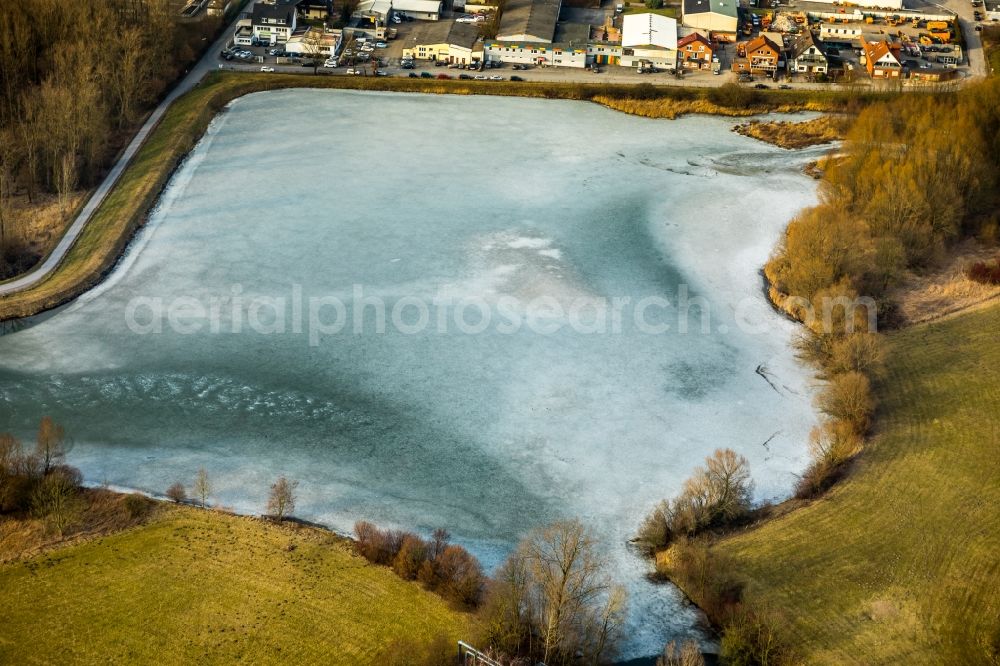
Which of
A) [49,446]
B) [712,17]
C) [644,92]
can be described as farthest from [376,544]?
[712,17]

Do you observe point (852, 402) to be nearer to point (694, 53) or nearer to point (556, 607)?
point (556, 607)

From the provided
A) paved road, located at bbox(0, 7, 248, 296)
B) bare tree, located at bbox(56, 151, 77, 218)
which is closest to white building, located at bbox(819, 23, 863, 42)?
paved road, located at bbox(0, 7, 248, 296)

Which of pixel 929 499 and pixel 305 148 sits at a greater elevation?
pixel 305 148

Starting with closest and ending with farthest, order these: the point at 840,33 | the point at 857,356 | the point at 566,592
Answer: the point at 566,592 < the point at 857,356 < the point at 840,33

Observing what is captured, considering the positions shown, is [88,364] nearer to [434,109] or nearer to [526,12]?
[434,109]

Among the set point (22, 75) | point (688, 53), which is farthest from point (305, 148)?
point (688, 53)

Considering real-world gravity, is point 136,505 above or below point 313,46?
below
